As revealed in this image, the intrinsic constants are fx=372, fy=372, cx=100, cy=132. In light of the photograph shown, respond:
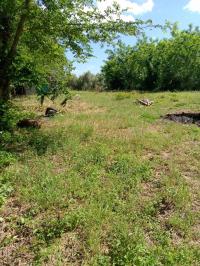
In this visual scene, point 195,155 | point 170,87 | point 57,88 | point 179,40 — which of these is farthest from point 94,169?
point 179,40

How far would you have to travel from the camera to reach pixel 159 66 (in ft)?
164

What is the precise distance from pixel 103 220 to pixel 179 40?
160ft

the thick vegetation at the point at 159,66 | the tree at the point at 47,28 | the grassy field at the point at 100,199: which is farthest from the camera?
the thick vegetation at the point at 159,66

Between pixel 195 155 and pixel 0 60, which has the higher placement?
pixel 0 60

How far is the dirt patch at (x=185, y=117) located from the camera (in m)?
15.9

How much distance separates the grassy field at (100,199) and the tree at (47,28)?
323 cm

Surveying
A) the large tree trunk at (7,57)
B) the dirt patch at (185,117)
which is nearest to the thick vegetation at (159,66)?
the dirt patch at (185,117)

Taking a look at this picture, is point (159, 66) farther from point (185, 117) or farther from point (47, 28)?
point (47, 28)

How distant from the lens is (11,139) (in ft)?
41.9

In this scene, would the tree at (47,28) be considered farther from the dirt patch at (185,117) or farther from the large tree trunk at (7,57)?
the dirt patch at (185,117)

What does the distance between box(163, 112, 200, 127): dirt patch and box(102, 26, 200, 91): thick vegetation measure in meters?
31.9

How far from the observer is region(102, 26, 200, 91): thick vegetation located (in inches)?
1905

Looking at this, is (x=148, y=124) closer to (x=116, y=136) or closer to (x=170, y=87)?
(x=116, y=136)

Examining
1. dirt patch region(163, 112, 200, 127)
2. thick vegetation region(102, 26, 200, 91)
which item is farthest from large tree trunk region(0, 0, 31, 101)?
thick vegetation region(102, 26, 200, 91)
